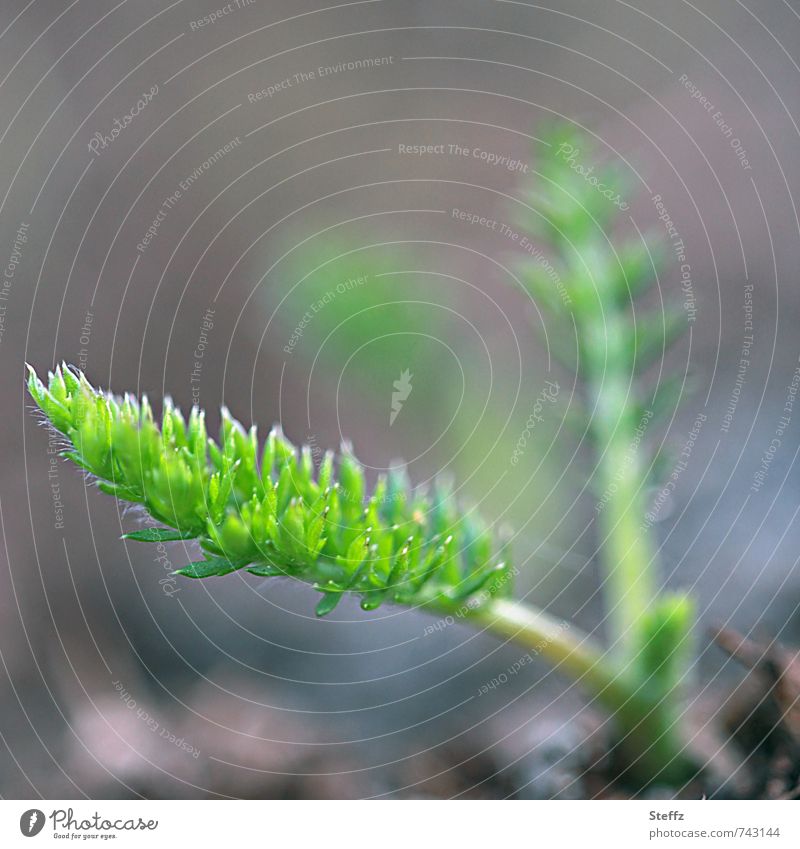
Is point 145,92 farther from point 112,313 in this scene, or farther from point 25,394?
point 25,394

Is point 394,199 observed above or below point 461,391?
above

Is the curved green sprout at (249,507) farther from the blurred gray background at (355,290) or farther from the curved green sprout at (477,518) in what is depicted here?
the blurred gray background at (355,290)

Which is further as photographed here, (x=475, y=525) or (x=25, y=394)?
(x=25, y=394)

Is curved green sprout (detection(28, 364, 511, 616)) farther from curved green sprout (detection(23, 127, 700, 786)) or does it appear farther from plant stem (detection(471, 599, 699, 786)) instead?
plant stem (detection(471, 599, 699, 786))
